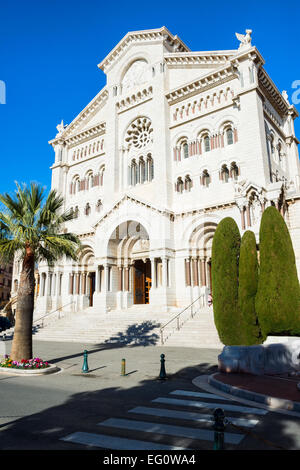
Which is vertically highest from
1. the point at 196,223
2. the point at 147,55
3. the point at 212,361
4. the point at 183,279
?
the point at 147,55

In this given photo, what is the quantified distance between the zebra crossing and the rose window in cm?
2611

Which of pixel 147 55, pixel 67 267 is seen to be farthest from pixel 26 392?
pixel 147 55

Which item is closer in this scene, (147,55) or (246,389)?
(246,389)

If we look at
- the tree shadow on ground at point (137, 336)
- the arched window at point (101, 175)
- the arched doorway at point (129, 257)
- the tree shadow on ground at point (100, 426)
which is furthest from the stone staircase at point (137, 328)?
the arched window at point (101, 175)

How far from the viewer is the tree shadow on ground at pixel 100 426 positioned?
5.01m

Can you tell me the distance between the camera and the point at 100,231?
2869 cm

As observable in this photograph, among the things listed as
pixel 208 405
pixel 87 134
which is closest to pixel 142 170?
pixel 87 134

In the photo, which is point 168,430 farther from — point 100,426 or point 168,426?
point 100,426

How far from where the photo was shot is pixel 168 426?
19.1 ft

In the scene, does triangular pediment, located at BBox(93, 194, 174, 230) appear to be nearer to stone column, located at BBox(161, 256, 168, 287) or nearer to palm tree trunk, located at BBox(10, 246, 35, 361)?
stone column, located at BBox(161, 256, 168, 287)
